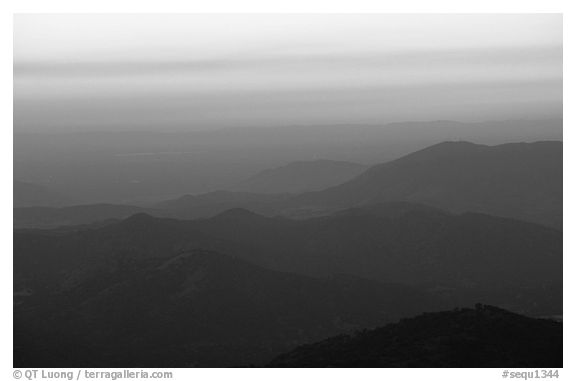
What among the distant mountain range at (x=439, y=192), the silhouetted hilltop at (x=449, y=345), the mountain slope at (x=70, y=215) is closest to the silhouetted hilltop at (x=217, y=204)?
the distant mountain range at (x=439, y=192)

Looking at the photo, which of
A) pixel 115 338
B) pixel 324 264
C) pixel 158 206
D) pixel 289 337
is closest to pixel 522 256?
pixel 324 264

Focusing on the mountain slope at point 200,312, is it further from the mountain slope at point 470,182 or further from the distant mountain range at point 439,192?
the mountain slope at point 470,182

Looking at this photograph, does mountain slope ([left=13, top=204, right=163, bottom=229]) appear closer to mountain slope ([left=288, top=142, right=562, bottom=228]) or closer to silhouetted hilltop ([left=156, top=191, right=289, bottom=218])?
silhouetted hilltop ([left=156, top=191, right=289, bottom=218])

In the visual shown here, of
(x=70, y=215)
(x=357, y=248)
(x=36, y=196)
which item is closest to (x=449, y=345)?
(x=357, y=248)

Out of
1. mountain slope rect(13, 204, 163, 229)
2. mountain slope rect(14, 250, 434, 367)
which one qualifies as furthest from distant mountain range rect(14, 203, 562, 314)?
mountain slope rect(13, 204, 163, 229)

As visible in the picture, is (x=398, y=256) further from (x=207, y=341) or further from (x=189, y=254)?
(x=207, y=341)

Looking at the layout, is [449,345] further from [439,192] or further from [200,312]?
[439,192]
